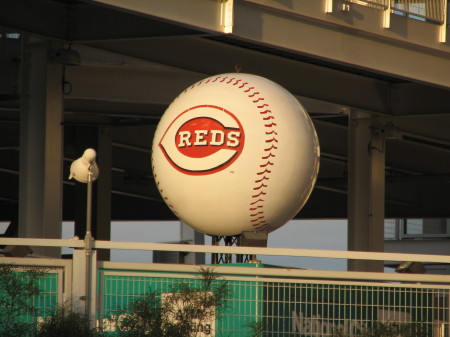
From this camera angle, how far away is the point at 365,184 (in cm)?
2123

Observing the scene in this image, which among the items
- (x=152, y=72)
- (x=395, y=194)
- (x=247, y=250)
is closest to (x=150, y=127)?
(x=152, y=72)

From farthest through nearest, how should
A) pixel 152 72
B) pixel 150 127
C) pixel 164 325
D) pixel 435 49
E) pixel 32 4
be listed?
pixel 150 127, pixel 152 72, pixel 435 49, pixel 32 4, pixel 164 325

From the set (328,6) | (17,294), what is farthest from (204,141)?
(328,6)

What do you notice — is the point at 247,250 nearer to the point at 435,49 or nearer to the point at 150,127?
the point at 435,49

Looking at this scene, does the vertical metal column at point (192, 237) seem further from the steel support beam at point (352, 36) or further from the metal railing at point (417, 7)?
the metal railing at point (417, 7)

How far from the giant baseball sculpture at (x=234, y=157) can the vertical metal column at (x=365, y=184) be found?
31.5 feet

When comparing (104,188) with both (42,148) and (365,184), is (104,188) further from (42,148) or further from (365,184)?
(42,148)

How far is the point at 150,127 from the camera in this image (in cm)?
2378

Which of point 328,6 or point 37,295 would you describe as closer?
point 37,295

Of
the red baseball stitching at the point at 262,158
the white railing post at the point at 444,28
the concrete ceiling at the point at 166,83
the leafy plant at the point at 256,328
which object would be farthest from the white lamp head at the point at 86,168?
the white railing post at the point at 444,28

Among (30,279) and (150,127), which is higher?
(150,127)

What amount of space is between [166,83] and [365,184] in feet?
15.7

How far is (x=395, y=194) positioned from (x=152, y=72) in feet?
44.0

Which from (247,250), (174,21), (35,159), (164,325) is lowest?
(164,325)
